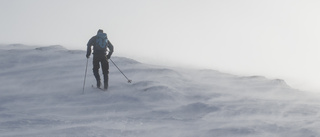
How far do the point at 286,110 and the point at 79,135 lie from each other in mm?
6423

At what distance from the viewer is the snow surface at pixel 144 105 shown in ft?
32.8

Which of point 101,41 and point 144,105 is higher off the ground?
point 101,41

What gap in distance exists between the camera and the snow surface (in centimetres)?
998

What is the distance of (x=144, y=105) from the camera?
13.1 m

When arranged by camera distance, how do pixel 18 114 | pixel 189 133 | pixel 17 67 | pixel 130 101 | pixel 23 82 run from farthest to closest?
pixel 17 67, pixel 23 82, pixel 130 101, pixel 18 114, pixel 189 133

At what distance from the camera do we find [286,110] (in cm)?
1279

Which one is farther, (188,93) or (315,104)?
(188,93)

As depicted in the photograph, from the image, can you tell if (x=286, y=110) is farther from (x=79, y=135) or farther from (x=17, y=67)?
(x=17, y=67)

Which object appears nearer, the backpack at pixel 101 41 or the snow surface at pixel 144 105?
the snow surface at pixel 144 105

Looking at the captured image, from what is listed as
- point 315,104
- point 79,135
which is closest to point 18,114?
point 79,135

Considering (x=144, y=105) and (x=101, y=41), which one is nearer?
(x=144, y=105)

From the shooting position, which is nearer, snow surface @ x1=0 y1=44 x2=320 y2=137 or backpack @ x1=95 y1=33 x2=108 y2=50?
snow surface @ x1=0 y1=44 x2=320 y2=137

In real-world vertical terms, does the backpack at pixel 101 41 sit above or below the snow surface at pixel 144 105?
above

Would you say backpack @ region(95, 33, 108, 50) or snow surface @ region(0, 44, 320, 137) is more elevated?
backpack @ region(95, 33, 108, 50)
